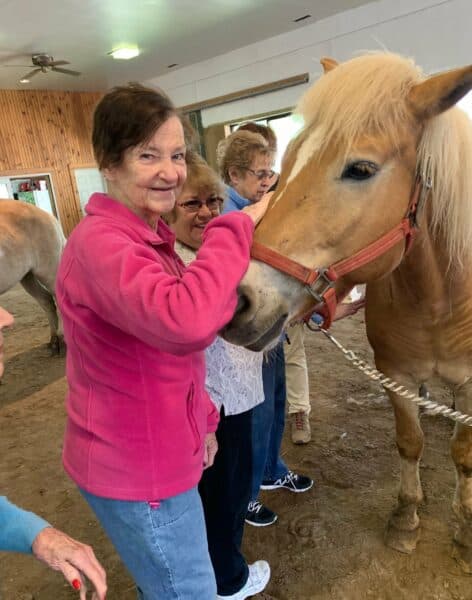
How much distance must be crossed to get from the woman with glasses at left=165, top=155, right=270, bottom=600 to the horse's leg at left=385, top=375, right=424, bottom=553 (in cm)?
66

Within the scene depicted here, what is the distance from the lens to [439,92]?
0.98 metres

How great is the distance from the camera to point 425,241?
1.22 meters

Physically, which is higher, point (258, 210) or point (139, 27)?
point (139, 27)

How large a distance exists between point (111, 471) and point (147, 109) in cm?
69

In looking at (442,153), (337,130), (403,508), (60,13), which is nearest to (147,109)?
(337,130)

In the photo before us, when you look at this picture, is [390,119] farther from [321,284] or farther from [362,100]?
[321,284]

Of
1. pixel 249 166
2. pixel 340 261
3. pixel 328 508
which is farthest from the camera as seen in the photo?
pixel 328 508

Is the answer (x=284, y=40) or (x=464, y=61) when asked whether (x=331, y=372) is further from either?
(x=284, y=40)

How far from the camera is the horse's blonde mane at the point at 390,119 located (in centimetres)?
101

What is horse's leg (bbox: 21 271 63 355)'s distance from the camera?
4.42 metres

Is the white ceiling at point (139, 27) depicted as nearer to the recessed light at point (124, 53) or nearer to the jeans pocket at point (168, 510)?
the recessed light at point (124, 53)

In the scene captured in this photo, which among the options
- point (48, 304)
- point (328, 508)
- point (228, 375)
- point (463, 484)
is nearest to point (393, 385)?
point (463, 484)

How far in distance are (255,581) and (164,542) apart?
3.01 feet

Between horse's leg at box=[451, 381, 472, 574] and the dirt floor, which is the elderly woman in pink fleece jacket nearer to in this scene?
the dirt floor
